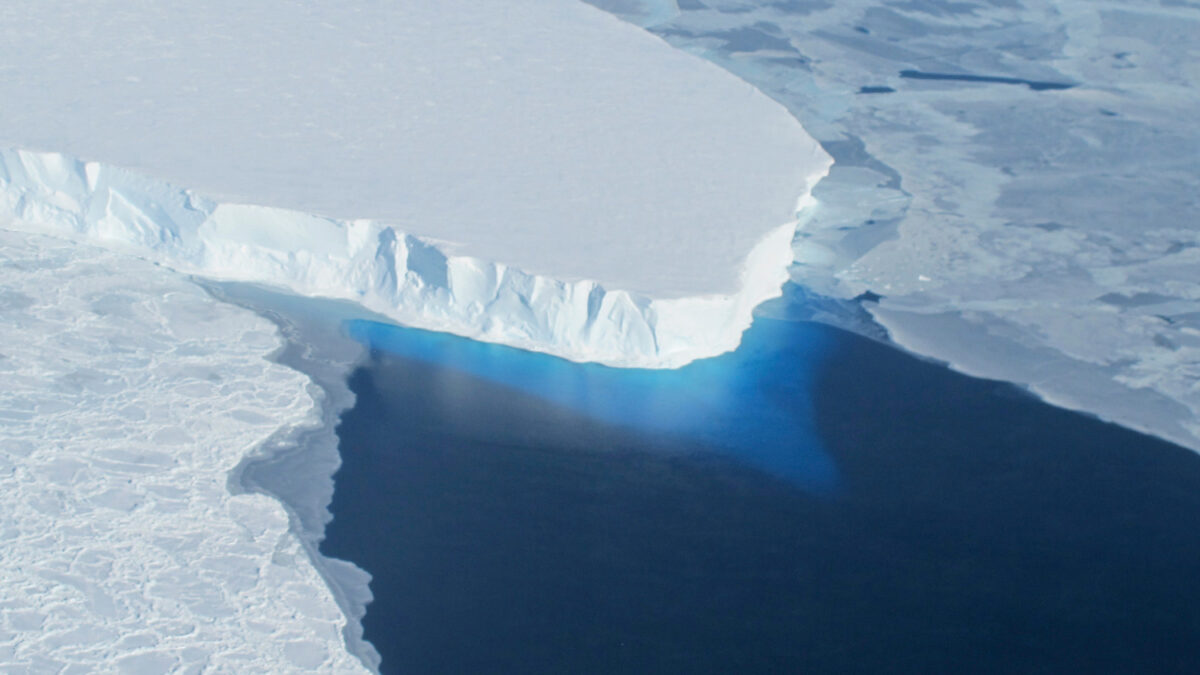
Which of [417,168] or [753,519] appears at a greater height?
[417,168]

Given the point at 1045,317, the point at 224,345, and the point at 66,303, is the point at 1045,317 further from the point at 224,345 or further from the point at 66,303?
the point at 66,303

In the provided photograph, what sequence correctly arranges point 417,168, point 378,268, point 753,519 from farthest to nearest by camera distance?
point 417,168 < point 378,268 < point 753,519

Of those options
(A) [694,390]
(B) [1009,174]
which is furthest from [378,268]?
(B) [1009,174]

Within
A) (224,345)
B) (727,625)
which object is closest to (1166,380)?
(727,625)

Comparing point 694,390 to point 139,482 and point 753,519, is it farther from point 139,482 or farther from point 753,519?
point 139,482

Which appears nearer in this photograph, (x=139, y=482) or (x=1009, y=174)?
(x=139, y=482)

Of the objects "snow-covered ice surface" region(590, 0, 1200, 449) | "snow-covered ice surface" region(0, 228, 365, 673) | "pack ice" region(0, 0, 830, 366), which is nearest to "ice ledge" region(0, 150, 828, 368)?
"pack ice" region(0, 0, 830, 366)

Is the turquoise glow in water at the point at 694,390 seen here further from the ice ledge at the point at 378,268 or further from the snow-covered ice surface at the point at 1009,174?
the snow-covered ice surface at the point at 1009,174
